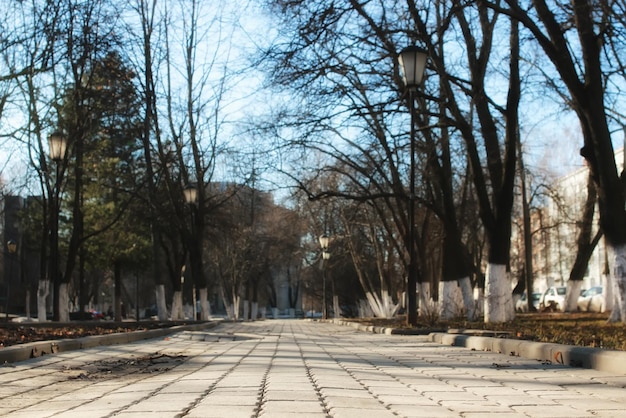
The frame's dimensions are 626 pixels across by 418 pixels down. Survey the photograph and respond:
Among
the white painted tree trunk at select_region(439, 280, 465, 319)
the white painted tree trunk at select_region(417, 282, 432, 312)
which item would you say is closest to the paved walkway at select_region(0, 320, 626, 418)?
the white painted tree trunk at select_region(439, 280, 465, 319)

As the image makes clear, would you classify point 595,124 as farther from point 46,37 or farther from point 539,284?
point 539,284

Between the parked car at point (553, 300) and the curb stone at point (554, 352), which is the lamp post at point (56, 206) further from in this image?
the parked car at point (553, 300)

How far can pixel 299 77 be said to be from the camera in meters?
16.2

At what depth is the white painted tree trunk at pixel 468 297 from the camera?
21.0m

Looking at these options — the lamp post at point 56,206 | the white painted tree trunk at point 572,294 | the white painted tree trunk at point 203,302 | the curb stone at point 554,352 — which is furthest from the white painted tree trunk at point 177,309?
the curb stone at point 554,352

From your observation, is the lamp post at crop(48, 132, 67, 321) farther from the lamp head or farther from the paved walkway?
the paved walkway

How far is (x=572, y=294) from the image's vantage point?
26359mm

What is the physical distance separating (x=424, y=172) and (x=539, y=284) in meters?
67.1

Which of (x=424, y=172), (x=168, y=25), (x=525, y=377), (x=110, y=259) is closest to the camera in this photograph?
(x=525, y=377)

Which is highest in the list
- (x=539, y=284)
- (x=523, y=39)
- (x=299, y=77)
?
(x=523, y=39)

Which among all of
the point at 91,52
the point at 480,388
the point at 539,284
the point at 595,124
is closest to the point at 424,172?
A: the point at 595,124

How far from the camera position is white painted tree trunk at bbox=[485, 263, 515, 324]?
56.3ft

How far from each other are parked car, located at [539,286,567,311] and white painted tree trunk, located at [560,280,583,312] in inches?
370

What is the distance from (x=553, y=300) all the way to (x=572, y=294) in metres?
13.1
